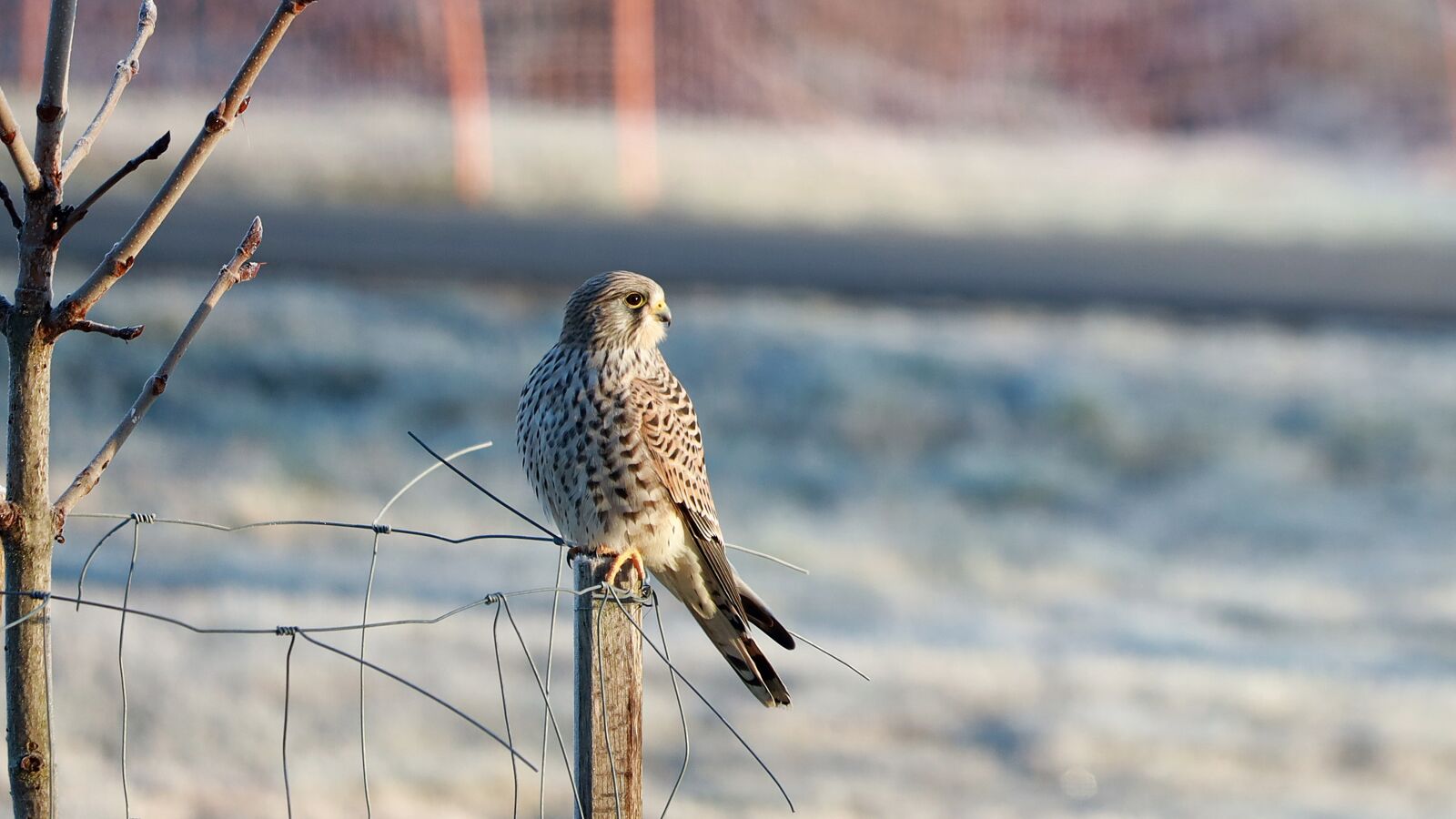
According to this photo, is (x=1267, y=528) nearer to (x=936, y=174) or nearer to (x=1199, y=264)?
(x=1199, y=264)

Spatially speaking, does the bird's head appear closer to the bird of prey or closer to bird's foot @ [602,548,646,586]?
the bird of prey

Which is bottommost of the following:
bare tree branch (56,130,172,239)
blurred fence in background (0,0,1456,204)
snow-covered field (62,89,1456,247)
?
bare tree branch (56,130,172,239)

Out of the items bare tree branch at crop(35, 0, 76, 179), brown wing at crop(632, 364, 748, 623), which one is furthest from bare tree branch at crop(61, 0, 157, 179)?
brown wing at crop(632, 364, 748, 623)

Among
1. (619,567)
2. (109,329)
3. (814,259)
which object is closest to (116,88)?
(109,329)

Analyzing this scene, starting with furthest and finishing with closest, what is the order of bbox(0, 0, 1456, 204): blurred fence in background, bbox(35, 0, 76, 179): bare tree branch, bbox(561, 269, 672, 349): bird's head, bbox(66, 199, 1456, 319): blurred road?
bbox(0, 0, 1456, 204): blurred fence in background, bbox(66, 199, 1456, 319): blurred road, bbox(561, 269, 672, 349): bird's head, bbox(35, 0, 76, 179): bare tree branch

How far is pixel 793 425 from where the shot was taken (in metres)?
8.67

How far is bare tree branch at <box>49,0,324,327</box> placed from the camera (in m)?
1.82

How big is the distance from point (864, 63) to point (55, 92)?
18.7 metres

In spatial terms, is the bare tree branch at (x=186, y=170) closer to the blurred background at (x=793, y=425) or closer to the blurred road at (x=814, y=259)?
the blurred background at (x=793, y=425)

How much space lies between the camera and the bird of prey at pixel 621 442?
132 inches

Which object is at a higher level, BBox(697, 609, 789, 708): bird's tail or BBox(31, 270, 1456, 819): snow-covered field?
BBox(31, 270, 1456, 819): snow-covered field

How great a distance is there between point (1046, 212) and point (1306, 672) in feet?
35.6

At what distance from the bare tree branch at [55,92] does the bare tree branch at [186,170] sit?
0.35 ft

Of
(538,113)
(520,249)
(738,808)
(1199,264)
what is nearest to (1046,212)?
(1199,264)
